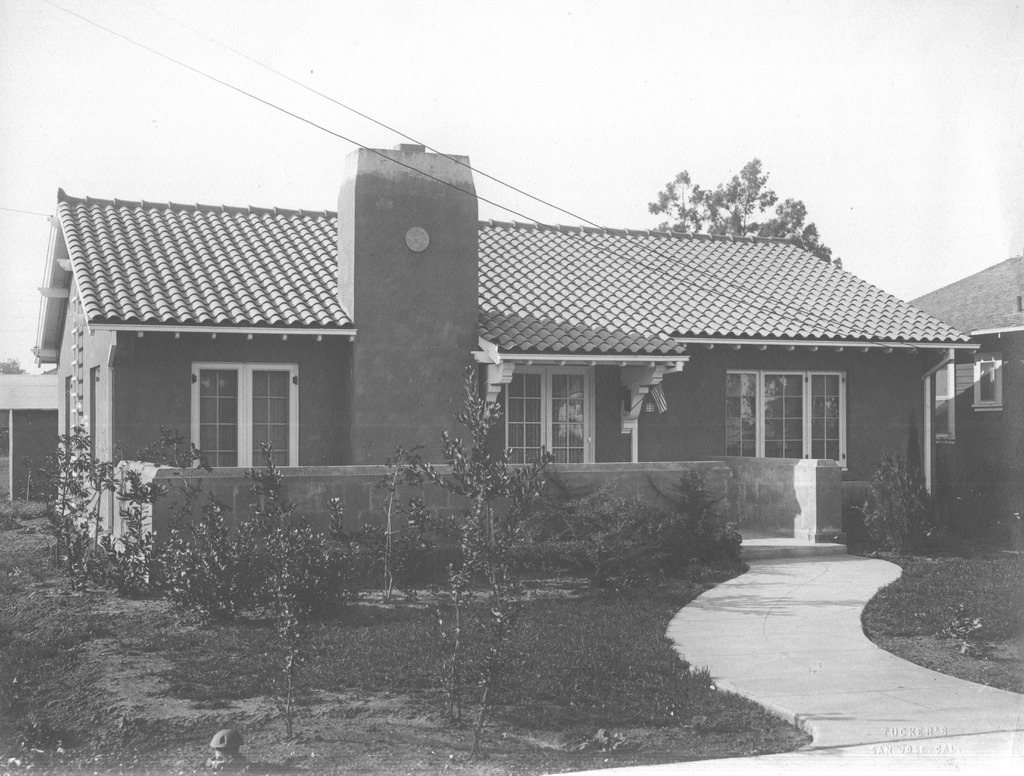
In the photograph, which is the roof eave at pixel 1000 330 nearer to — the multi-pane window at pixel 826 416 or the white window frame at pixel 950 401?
the white window frame at pixel 950 401

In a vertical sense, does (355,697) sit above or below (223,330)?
below

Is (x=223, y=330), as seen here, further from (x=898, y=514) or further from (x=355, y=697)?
(x=898, y=514)

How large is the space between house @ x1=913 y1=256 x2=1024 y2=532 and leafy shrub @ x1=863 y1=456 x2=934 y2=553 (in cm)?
433

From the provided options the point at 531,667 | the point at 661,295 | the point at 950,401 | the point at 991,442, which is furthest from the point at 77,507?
the point at 950,401

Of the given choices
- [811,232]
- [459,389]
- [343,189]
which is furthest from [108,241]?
[811,232]

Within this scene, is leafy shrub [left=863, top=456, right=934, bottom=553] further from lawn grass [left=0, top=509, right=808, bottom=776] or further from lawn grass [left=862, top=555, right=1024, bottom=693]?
lawn grass [left=0, top=509, right=808, bottom=776]

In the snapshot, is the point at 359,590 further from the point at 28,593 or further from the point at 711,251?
the point at 711,251

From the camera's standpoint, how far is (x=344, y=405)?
15461 mm

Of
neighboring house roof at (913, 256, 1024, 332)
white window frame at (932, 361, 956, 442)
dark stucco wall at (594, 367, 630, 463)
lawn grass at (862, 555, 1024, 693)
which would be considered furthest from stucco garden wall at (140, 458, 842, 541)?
white window frame at (932, 361, 956, 442)

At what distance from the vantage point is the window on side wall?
23.6 metres

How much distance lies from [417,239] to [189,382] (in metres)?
3.75

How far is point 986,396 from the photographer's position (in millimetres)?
22703

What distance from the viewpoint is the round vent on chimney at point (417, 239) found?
15.1m

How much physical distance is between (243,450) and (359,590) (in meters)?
4.49
